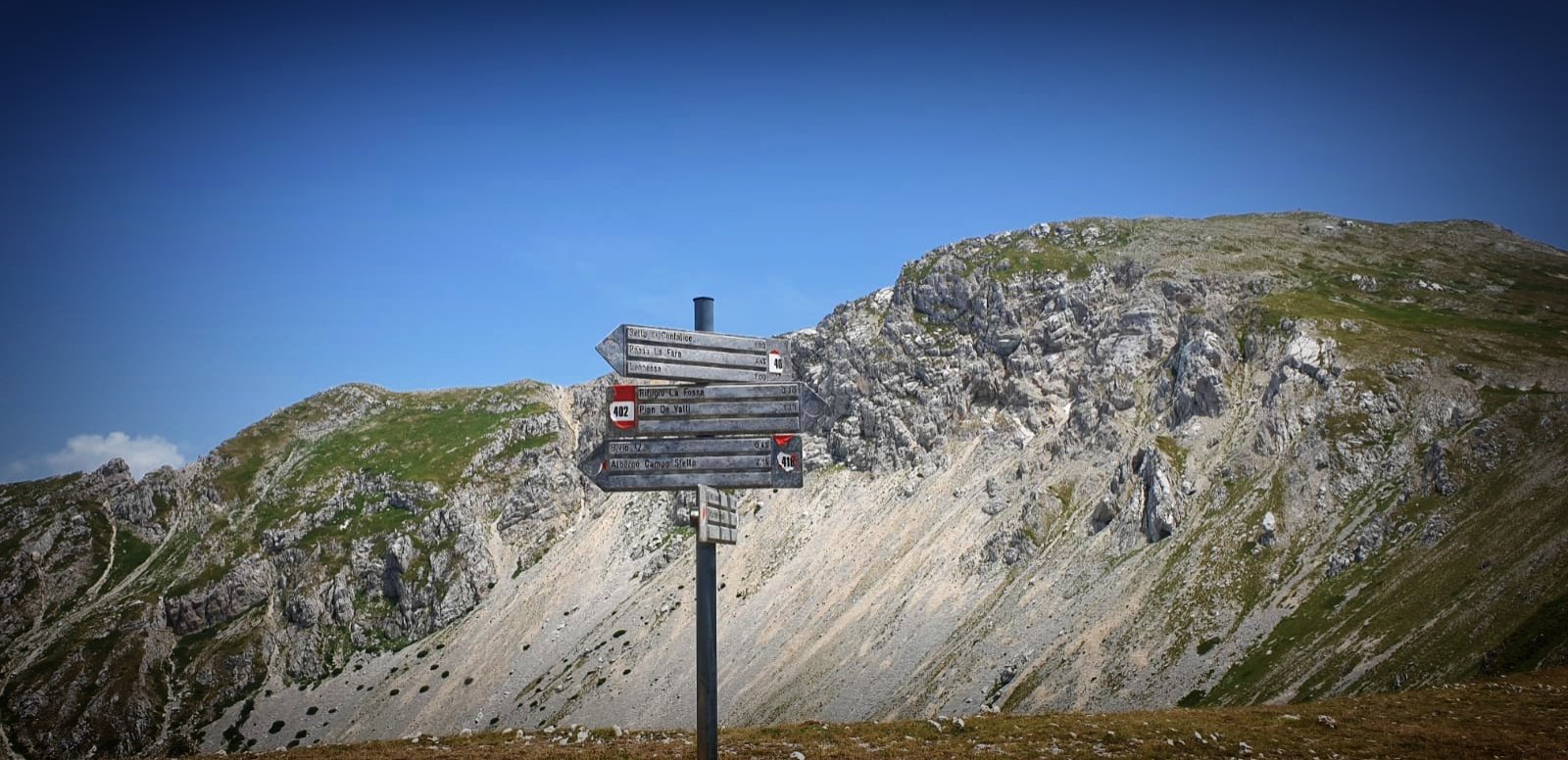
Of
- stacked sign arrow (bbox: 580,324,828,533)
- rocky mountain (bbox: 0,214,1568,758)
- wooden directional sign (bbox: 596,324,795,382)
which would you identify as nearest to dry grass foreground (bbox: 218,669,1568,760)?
stacked sign arrow (bbox: 580,324,828,533)

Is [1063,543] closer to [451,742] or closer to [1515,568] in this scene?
[1515,568]

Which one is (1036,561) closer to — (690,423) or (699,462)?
(690,423)

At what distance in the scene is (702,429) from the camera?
2181cm

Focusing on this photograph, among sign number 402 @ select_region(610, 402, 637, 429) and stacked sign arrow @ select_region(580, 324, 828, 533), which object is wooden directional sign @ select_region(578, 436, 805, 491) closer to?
stacked sign arrow @ select_region(580, 324, 828, 533)

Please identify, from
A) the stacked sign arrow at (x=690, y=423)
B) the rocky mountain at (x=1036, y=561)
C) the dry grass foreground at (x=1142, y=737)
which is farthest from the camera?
the rocky mountain at (x=1036, y=561)

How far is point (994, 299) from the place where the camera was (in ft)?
623

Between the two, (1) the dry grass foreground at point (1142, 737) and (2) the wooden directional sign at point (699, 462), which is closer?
(2) the wooden directional sign at point (699, 462)

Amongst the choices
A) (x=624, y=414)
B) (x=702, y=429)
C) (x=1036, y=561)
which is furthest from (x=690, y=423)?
(x=1036, y=561)

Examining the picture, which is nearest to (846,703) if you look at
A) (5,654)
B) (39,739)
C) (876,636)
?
(876,636)

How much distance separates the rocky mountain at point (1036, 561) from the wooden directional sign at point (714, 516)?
6608cm

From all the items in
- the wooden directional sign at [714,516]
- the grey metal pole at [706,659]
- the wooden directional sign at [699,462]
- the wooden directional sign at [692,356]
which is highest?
the wooden directional sign at [692,356]

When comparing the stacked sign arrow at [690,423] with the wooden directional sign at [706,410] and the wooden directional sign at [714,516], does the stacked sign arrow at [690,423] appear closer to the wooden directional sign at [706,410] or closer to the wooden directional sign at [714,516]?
the wooden directional sign at [706,410]

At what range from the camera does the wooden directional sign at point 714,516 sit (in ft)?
67.2

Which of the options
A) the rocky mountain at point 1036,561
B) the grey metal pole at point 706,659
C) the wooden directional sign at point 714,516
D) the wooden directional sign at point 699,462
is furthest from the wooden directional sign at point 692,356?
the rocky mountain at point 1036,561
